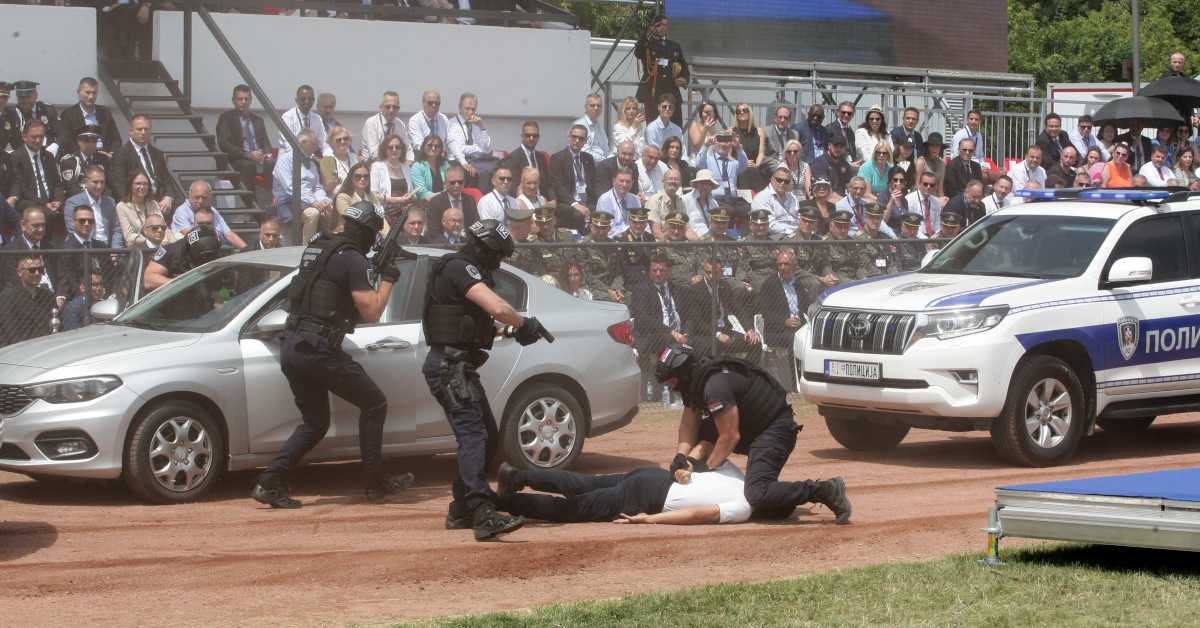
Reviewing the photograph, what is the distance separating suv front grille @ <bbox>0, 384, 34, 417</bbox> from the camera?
403 inches

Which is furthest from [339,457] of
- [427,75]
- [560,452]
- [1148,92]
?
[1148,92]

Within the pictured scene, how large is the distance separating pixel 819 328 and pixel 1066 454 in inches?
83.7

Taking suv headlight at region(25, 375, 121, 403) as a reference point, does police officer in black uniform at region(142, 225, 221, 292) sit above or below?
above

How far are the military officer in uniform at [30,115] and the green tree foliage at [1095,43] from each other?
148ft

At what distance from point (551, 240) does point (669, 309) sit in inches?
56.2

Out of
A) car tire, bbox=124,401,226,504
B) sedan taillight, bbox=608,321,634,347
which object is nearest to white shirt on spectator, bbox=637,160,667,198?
sedan taillight, bbox=608,321,634,347

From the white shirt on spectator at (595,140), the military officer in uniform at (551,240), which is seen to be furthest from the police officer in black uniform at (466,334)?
the white shirt on spectator at (595,140)

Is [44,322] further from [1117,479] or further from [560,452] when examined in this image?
[1117,479]

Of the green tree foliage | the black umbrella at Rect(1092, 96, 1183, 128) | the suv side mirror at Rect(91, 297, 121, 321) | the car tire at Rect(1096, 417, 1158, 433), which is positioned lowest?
the car tire at Rect(1096, 417, 1158, 433)

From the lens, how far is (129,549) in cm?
901

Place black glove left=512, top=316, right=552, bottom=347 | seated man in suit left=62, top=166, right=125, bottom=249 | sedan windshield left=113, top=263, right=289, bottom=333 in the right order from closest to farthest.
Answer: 1. black glove left=512, top=316, right=552, bottom=347
2. sedan windshield left=113, top=263, right=289, bottom=333
3. seated man in suit left=62, top=166, right=125, bottom=249

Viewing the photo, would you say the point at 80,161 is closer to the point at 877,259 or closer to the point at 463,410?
the point at 463,410

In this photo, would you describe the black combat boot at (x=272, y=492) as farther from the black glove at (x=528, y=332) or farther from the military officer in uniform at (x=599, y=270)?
the military officer in uniform at (x=599, y=270)

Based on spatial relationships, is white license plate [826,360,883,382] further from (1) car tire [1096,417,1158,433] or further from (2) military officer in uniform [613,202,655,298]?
(2) military officer in uniform [613,202,655,298]
